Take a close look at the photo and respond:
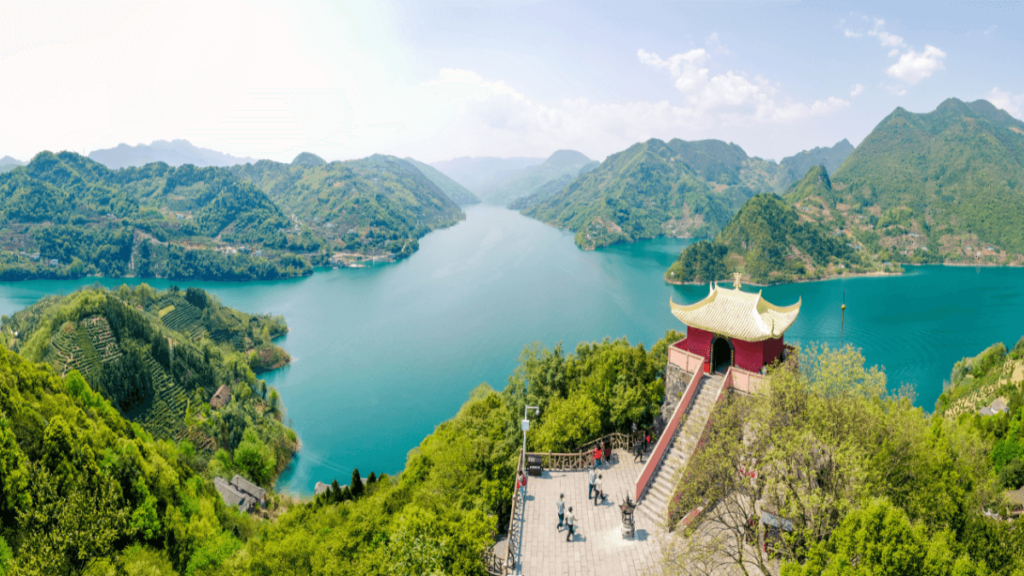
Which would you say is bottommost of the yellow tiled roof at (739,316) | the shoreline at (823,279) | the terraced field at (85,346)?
the shoreline at (823,279)

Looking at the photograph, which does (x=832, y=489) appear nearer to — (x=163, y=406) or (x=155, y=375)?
(x=163, y=406)

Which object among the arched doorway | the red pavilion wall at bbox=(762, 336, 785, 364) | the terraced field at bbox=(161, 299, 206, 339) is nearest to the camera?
the red pavilion wall at bbox=(762, 336, 785, 364)

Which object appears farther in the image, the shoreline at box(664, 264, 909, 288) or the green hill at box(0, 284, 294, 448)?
the shoreline at box(664, 264, 909, 288)

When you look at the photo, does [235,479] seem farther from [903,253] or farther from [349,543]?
[903,253]

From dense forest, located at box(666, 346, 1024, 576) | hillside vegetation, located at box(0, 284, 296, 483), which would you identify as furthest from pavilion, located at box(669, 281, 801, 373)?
hillside vegetation, located at box(0, 284, 296, 483)

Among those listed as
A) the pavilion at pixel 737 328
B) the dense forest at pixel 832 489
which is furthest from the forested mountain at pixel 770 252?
the dense forest at pixel 832 489

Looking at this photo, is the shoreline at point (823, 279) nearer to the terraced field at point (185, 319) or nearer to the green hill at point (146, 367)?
the green hill at point (146, 367)

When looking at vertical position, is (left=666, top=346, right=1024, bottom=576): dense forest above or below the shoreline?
above

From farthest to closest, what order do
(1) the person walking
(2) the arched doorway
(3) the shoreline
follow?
(3) the shoreline
(2) the arched doorway
(1) the person walking

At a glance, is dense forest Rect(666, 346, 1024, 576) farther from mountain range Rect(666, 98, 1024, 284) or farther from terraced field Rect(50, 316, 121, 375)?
mountain range Rect(666, 98, 1024, 284)
